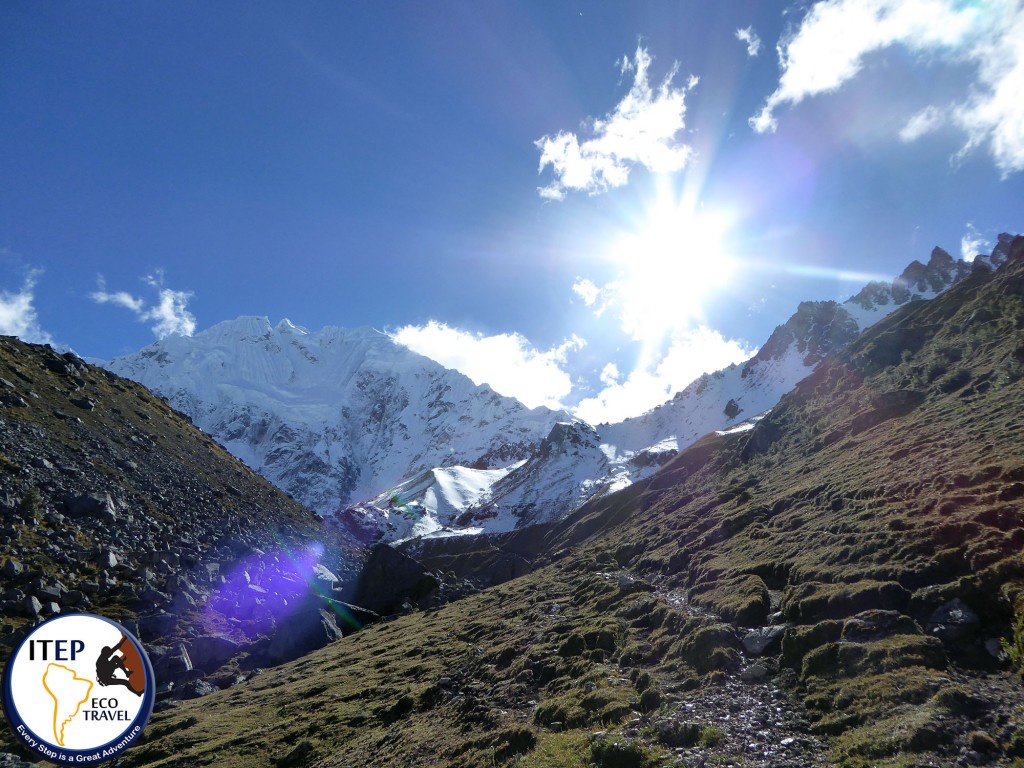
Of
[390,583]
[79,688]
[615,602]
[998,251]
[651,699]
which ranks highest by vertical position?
[998,251]

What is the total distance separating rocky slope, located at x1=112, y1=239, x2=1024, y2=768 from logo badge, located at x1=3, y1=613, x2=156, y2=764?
24.9 ft

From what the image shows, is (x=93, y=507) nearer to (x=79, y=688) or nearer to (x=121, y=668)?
(x=79, y=688)

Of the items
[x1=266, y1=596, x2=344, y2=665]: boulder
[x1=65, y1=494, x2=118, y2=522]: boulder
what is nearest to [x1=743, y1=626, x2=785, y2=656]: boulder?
[x1=266, y1=596, x2=344, y2=665]: boulder

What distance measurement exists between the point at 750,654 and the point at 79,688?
2421 centimetres

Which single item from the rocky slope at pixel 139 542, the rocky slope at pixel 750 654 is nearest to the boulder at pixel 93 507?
the rocky slope at pixel 139 542

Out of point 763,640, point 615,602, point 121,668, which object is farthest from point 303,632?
point 763,640

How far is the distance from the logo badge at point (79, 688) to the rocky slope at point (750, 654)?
7.58m

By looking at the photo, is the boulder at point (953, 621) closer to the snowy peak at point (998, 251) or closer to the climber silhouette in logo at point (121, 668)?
the climber silhouette in logo at point (121, 668)

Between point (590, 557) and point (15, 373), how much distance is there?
7352cm

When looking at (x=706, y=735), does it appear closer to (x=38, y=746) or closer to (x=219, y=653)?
(x=38, y=746)

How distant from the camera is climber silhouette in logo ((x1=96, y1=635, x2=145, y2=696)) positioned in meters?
16.7

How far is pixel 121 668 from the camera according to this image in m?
16.9

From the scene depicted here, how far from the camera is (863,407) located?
70875 millimetres

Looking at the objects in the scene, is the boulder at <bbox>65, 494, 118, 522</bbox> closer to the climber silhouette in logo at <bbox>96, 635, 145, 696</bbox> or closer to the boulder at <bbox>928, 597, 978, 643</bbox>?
the climber silhouette in logo at <bbox>96, 635, 145, 696</bbox>
